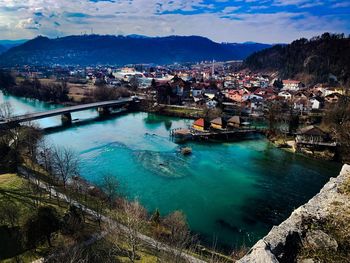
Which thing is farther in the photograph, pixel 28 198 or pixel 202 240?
pixel 28 198

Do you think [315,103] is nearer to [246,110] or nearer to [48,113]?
[246,110]

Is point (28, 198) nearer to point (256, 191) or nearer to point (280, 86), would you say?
point (256, 191)

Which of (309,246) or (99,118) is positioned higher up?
(309,246)

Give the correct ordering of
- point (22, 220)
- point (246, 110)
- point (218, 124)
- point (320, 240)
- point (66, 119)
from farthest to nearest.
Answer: point (246, 110), point (66, 119), point (218, 124), point (22, 220), point (320, 240)

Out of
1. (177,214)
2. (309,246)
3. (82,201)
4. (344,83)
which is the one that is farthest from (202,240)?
(344,83)

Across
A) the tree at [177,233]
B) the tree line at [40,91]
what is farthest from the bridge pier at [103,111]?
the tree at [177,233]

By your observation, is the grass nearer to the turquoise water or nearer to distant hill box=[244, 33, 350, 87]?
the turquoise water

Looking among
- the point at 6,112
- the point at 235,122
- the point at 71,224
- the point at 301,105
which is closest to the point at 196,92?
the point at 301,105
